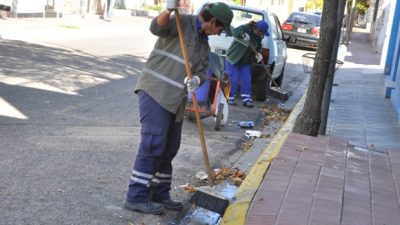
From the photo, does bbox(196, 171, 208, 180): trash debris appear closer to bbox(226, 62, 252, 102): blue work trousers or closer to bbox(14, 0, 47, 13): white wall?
bbox(226, 62, 252, 102): blue work trousers

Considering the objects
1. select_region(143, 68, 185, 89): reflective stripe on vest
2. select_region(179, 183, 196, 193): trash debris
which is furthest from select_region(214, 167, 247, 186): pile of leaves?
select_region(143, 68, 185, 89): reflective stripe on vest

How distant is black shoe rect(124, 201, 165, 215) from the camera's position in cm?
475

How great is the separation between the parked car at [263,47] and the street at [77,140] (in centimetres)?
44

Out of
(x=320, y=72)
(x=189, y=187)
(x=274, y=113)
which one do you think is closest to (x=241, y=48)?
(x=274, y=113)

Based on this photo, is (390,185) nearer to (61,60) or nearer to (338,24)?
(338,24)

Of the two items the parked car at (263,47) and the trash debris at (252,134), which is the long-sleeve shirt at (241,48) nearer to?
the parked car at (263,47)

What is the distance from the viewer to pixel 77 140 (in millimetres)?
6879

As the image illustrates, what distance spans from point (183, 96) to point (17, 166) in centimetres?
205

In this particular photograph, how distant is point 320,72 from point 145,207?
3404 mm

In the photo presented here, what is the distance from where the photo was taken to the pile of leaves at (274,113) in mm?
9970

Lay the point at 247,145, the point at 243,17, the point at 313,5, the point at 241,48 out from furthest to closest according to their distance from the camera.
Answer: the point at 313,5
the point at 243,17
the point at 241,48
the point at 247,145

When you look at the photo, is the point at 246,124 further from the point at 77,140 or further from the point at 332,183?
the point at 332,183

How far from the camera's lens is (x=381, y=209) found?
452 centimetres

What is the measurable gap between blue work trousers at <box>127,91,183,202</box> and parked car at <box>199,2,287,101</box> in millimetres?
6043
